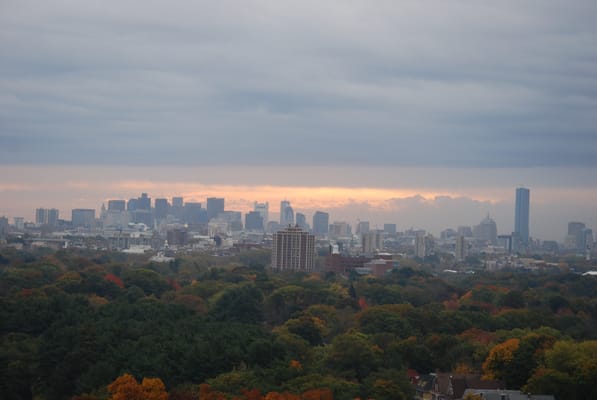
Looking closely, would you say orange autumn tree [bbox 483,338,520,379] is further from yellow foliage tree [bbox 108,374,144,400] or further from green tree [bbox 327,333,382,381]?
yellow foliage tree [bbox 108,374,144,400]

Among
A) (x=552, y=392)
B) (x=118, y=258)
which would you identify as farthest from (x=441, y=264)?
(x=552, y=392)

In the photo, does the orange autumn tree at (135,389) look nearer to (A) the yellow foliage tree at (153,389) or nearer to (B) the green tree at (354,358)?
(A) the yellow foliage tree at (153,389)

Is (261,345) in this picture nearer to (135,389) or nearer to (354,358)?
(354,358)

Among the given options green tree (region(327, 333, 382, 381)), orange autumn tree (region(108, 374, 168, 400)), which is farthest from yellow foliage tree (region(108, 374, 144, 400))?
green tree (region(327, 333, 382, 381))

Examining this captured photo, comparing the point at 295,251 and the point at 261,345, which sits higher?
the point at 295,251

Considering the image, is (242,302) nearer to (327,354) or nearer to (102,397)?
(327,354)

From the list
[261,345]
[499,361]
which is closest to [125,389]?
[261,345]
